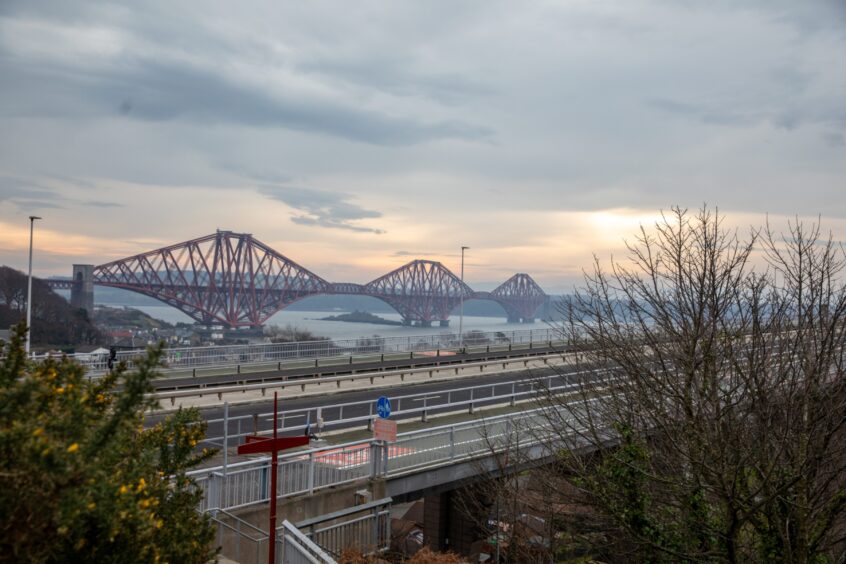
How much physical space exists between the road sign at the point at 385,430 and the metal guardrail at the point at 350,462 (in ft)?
0.62

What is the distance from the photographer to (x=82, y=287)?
295ft

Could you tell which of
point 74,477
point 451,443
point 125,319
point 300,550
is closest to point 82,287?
point 125,319

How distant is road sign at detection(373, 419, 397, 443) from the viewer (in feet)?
47.8

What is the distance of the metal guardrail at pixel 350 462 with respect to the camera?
39.1 ft

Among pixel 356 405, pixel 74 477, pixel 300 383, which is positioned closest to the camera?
pixel 74 477

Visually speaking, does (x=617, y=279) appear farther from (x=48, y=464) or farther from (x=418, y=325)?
(x=418, y=325)

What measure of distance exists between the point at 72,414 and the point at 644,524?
979cm

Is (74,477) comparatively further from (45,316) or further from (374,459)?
(45,316)

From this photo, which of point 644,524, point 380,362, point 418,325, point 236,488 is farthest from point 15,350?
point 418,325

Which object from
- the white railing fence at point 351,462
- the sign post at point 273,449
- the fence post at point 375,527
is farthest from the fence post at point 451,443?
the sign post at point 273,449

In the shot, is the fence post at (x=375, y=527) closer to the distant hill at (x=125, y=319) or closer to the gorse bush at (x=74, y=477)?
the gorse bush at (x=74, y=477)

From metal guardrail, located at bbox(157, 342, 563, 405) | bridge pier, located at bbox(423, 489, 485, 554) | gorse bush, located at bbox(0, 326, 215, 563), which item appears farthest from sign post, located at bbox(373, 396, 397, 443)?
gorse bush, located at bbox(0, 326, 215, 563)

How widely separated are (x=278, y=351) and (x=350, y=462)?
22277 mm

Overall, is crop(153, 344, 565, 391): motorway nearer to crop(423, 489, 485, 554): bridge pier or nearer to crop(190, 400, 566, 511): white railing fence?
crop(423, 489, 485, 554): bridge pier
